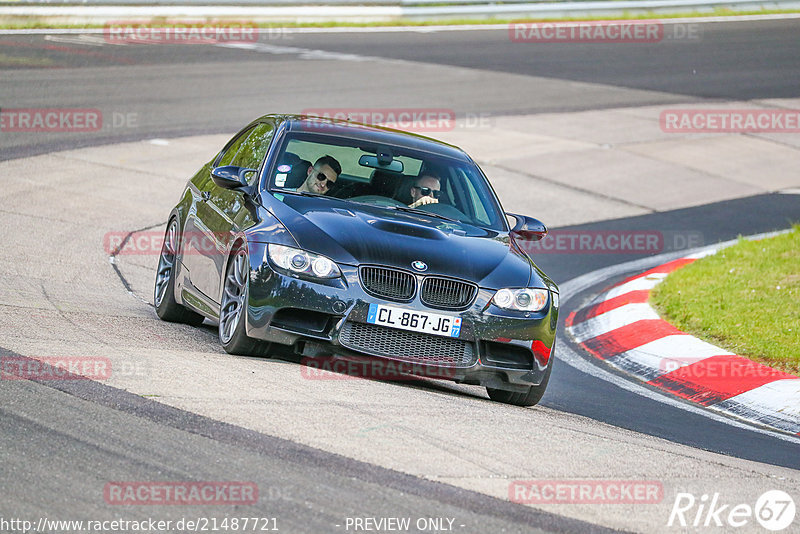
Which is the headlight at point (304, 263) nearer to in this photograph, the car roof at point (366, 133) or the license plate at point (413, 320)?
the license plate at point (413, 320)

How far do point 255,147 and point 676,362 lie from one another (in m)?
3.53

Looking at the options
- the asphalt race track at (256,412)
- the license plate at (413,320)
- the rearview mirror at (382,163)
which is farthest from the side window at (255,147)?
the license plate at (413,320)

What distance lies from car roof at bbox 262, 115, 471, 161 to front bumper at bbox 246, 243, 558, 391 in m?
1.62

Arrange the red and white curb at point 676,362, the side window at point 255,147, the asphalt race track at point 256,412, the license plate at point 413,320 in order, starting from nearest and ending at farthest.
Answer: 1. the asphalt race track at point 256,412
2. the license plate at point 413,320
3. the red and white curb at point 676,362
4. the side window at point 255,147

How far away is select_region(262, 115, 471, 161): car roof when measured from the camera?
Answer: 841 centimetres

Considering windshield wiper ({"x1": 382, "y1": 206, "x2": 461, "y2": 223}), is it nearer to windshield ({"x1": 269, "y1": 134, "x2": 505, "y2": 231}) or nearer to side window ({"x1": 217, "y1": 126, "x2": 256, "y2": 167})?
windshield ({"x1": 269, "y1": 134, "x2": 505, "y2": 231})

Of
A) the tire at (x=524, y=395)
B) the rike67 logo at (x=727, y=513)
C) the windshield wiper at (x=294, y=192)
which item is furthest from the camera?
the windshield wiper at (x=294, y=192)

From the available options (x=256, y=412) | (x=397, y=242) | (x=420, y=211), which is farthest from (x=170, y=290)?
(x=256, y=412)

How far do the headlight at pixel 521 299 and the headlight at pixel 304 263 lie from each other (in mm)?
966

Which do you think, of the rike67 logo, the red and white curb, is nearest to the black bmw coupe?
the red and white curb

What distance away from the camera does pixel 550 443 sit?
19.1 ft

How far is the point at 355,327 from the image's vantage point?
6.84 meters

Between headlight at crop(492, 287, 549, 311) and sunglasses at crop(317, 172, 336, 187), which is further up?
sunglasses at crop(317, 172, 336, 187)

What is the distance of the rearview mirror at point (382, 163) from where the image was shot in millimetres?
8156
